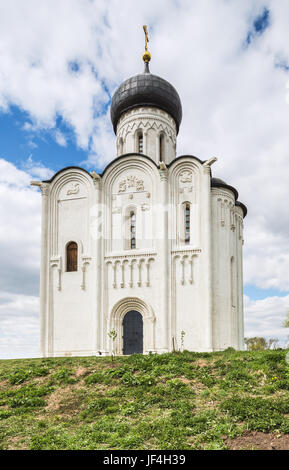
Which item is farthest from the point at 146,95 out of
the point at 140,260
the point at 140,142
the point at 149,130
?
the point at 140,260

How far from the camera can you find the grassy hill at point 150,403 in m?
7.73

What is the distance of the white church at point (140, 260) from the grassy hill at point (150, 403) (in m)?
3.89

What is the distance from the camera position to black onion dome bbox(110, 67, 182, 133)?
860 inches

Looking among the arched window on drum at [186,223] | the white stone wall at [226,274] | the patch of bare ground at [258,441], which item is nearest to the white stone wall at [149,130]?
the arched window on drum at [186,223]

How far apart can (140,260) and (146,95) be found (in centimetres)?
904

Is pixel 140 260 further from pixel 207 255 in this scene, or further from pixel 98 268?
pixel 207 255

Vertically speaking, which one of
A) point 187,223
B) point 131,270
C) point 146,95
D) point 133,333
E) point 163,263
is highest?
point 146,95

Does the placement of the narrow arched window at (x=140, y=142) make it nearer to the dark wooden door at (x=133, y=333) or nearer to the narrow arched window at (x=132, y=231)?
→ the narrow arched window at (x=132, y=231)

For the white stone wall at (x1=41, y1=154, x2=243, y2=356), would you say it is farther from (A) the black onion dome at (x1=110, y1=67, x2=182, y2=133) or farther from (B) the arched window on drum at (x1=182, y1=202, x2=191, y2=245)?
(A) the black onion dome at (x1=110, y1=67, x2=182, y2=133)

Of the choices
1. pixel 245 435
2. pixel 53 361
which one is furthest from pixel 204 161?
pixel 245 435

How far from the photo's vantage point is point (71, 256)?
757 inches

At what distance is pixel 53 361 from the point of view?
47.8 feet
